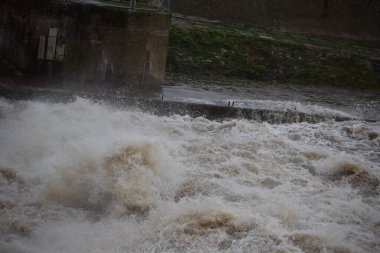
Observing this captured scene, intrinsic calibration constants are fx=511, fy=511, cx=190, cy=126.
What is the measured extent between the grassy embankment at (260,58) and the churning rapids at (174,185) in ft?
14.6

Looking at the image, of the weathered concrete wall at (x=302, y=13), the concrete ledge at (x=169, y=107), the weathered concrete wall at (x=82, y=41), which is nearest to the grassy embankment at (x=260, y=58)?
the weathered concrete wall at (x=302, y=13)

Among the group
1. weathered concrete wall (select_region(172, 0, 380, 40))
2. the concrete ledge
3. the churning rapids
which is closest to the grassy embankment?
weathered concrete wall (select_region(172, 0, 380, 40))

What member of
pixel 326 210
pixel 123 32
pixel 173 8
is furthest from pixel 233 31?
pixel 326 210

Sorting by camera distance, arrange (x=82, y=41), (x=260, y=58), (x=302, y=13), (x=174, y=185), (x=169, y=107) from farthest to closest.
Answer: (x=302, y=13), (x=260, y=58), (x=82, y=41), (x=169, y=107), (x=174, y=185)

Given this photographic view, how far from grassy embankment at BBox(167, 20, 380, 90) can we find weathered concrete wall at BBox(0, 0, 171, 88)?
8.64 ft

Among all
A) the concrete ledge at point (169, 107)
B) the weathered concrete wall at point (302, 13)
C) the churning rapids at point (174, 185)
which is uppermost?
the weathered concrete wall at point (302, 13)

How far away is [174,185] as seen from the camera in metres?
6.39

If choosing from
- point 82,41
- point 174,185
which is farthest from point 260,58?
point 174,185

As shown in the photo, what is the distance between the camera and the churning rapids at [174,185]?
206 inches

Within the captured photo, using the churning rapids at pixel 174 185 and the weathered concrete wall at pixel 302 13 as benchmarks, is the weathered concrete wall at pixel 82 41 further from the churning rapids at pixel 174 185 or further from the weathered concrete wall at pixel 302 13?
the weathered concrete wall at pixel 302 13

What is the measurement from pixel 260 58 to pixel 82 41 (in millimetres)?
6188

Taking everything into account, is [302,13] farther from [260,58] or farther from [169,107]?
[169,107]

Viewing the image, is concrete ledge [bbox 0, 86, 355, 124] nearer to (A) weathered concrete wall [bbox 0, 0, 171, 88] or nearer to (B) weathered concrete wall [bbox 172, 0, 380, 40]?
(A) weathered concrete wall [bbox 0, 0, 171, 88]

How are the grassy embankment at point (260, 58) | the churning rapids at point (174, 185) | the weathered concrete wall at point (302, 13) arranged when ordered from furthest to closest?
1. the weathered concrete wall at point (302, 13)
2. the grassy embankment at point (260, 58)
3. the churning rapids at point (174, 185)
